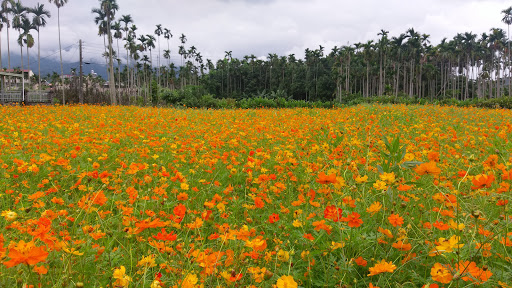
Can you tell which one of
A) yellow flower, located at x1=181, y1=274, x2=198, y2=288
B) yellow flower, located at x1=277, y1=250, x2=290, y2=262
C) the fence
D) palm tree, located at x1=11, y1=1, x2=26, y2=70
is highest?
palm tree, located at x1=11, y1=1, x2=26, y2=70

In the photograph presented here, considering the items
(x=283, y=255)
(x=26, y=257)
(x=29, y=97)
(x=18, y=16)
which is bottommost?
(x=283, y=255)

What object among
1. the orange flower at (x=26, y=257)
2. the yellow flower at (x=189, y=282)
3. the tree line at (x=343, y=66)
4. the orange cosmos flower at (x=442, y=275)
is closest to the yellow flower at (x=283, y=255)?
the yellow flower at (x=189, y=282)

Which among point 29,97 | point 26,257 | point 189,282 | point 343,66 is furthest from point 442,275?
point 343,66

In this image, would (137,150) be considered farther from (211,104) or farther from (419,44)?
(419,44)

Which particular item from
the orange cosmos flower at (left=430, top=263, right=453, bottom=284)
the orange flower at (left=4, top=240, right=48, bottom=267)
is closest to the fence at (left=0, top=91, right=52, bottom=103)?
the orange flower at (left=4, top=240, right=48, bottom=267)

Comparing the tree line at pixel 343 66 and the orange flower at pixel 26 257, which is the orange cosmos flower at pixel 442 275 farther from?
the tree line at pixel 343 66

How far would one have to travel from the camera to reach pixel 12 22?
42656 mm

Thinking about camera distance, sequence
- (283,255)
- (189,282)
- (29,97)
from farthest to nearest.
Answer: (29,97), (283,255), (189,282)

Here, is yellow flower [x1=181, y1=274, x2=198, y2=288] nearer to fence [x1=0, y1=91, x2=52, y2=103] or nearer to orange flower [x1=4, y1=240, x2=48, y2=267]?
orange flower [x1=4, y1=240, x2=48, y2=267]

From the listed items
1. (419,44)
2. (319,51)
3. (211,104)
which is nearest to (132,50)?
(319,51)

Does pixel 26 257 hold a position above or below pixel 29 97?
below

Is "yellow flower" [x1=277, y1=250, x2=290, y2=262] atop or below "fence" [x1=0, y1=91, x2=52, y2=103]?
below

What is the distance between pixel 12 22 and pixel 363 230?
2195 inches

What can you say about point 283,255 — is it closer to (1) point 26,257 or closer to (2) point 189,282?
(2) point 189,282
